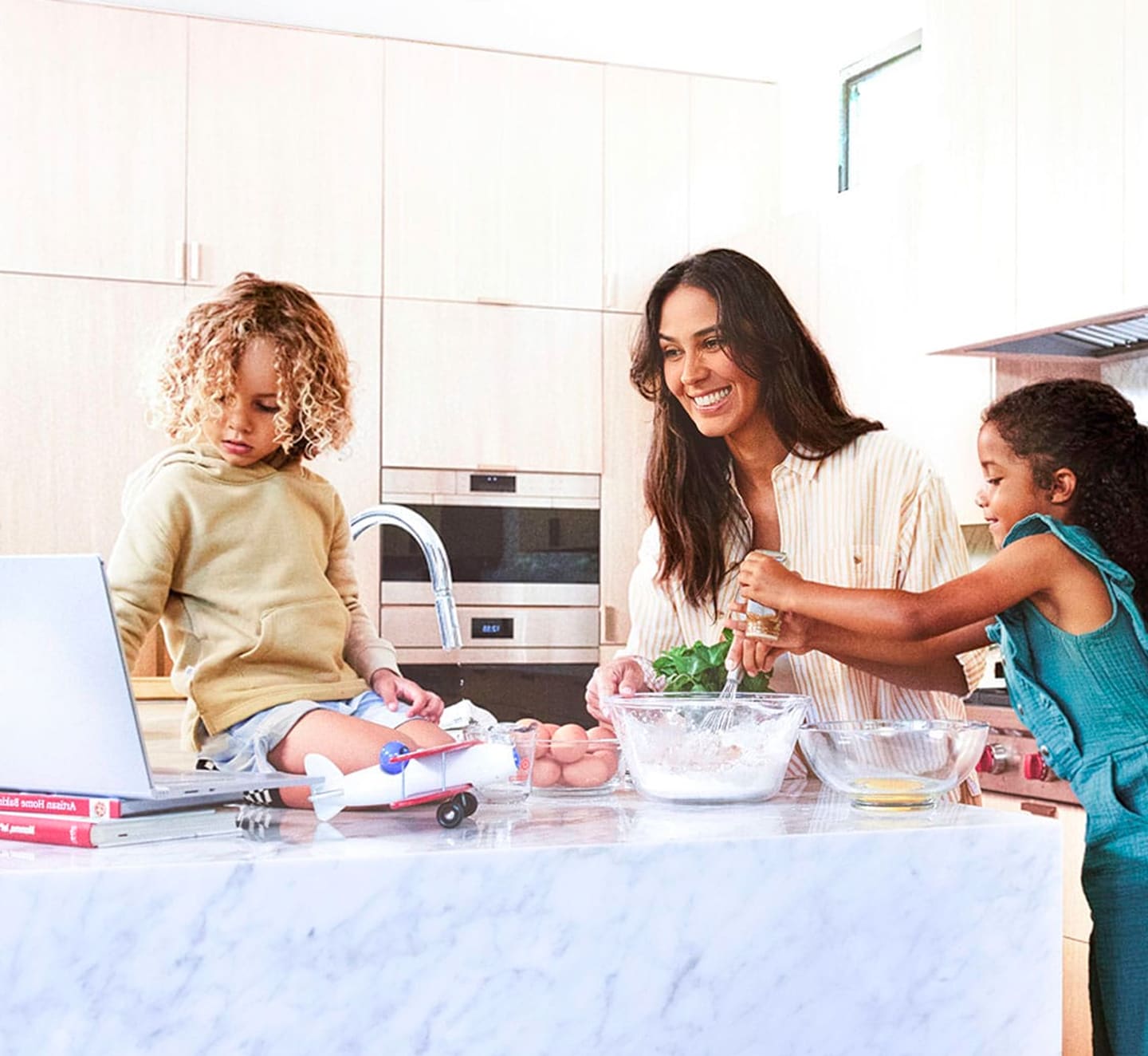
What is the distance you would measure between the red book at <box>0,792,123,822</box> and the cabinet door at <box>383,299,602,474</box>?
3112 millimetres

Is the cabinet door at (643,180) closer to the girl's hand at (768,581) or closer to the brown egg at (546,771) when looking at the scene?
the girl's hand at (768,581)

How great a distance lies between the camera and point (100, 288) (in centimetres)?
399

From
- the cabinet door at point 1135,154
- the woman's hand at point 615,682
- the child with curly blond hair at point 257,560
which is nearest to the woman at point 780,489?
the woman's hand at point 615,682

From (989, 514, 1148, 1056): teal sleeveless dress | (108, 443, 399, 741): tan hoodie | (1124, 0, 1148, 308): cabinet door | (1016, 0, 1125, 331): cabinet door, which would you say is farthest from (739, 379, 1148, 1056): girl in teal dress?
(1016, 0, 1125, 331): cabinet door

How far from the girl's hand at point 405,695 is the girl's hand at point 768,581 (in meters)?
0.38

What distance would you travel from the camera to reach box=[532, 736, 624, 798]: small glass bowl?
4.35ft

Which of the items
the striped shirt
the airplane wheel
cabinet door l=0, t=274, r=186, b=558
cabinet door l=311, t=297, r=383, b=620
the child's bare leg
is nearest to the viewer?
the airplane wheel

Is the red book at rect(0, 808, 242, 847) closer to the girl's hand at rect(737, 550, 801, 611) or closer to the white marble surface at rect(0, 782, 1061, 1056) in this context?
the white marble surface at rect(0, 782, 1061, 1056)

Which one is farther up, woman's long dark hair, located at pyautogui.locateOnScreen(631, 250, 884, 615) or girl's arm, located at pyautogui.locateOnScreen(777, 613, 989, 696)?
woman's long dark hair, located at pyautogui.locateOnScreen(631, 250, 884, 615)

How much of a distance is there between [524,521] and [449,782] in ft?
10.3

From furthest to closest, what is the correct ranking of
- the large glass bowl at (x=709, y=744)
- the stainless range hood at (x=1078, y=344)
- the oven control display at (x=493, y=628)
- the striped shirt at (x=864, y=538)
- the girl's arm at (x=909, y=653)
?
the oven control display at (x=493, y=628)
the stainless range hood at (x=1078, y=344)
the striped shirt at (x=864, y=538)
the girl's arm at (x=909, y=653)
the large glass bowl at (x=709, y=744)

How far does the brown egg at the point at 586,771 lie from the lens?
1.33 meters

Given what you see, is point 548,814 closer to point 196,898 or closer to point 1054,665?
point 196,898

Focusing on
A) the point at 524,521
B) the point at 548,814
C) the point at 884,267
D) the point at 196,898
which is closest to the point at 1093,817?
the point at 548,814
